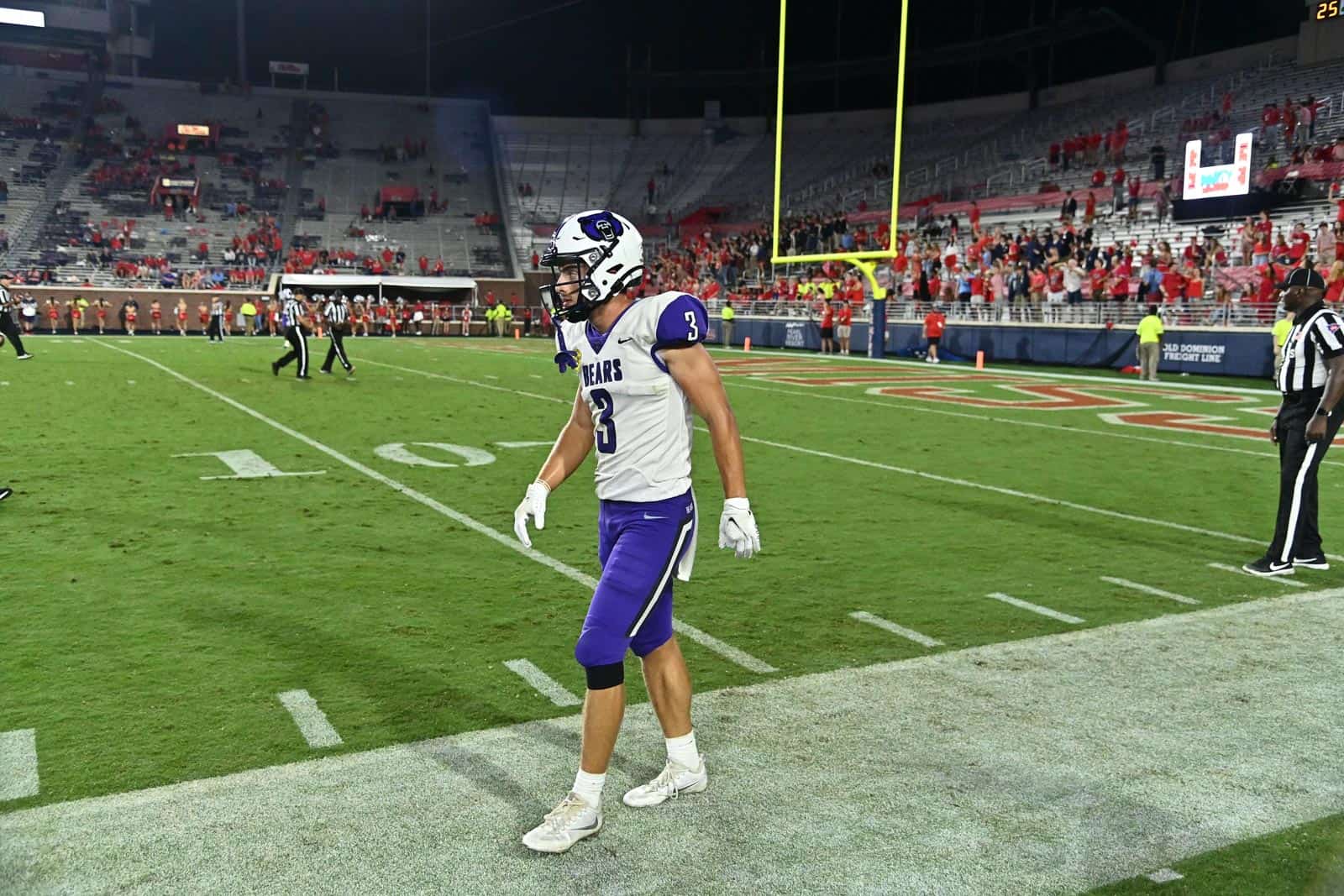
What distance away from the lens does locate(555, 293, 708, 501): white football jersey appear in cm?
346

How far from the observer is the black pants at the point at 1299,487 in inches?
256

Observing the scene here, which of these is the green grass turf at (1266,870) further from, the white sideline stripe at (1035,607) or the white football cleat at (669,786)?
the white sideline stripe at (1035,607)

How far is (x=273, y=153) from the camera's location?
51.5m

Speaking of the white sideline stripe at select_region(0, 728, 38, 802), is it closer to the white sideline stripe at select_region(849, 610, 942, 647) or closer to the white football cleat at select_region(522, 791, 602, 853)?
the white football cleat at select_region(522, 791, 602, 853)

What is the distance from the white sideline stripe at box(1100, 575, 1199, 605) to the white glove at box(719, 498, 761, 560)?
3.50m

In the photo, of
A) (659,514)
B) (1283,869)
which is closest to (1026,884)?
(1283,869)

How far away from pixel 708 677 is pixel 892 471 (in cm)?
575

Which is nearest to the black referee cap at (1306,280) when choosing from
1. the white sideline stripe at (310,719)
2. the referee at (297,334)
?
the white sideline stripe at (310,719)

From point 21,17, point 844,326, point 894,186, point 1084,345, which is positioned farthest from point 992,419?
point 21,17

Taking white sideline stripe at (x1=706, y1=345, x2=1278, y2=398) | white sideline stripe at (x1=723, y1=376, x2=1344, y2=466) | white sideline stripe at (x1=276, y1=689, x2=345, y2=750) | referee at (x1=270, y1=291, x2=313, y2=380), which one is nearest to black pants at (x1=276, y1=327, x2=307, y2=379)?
referee at (x1=270, y1=291, x2=313, y2=380)

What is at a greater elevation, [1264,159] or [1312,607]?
[1264,159]

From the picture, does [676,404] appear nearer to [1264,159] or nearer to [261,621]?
[261,621]

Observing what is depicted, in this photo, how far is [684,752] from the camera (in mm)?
3537

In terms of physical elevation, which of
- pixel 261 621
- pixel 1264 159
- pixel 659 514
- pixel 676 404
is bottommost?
pixel 261 621
